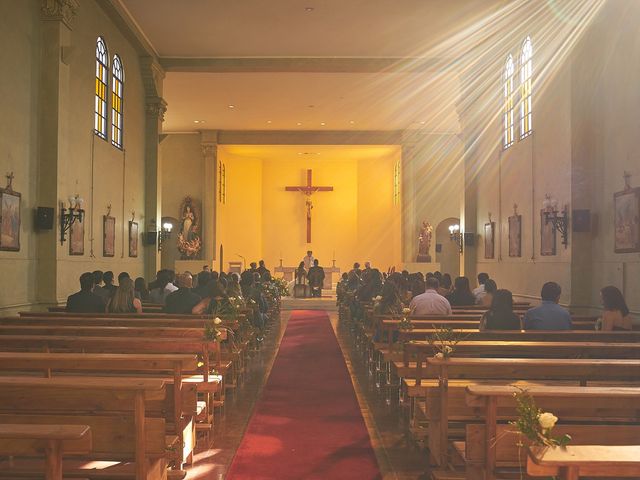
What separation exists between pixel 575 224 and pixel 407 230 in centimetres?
1626

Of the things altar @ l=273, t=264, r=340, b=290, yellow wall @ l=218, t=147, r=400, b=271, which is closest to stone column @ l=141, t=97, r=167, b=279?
altar @ l=273, t=264, r=340, b=290

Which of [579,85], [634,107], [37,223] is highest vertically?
[579,85]

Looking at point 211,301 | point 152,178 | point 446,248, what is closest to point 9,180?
point 211,301

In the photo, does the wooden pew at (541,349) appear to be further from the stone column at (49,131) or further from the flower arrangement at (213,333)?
the stone column at (49,131)

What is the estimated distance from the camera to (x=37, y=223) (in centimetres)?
1059

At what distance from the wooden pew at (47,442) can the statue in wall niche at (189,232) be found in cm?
2345

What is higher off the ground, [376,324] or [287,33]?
[287,33]

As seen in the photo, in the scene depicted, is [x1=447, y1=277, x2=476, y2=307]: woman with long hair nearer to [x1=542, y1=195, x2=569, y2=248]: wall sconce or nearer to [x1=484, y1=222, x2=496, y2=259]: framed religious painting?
[x1=542, y1=195, x2=569, y2=248]: wall sconce

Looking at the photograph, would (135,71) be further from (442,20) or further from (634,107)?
(634,107)

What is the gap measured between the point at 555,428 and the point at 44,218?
9.14 m

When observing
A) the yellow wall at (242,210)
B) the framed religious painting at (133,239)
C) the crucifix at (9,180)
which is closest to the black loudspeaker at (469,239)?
the framed religious painting at (133,239)

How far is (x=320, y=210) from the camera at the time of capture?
32.3 meters

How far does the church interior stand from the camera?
3.76 m

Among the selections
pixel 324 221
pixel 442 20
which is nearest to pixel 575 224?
pixel 442 20
